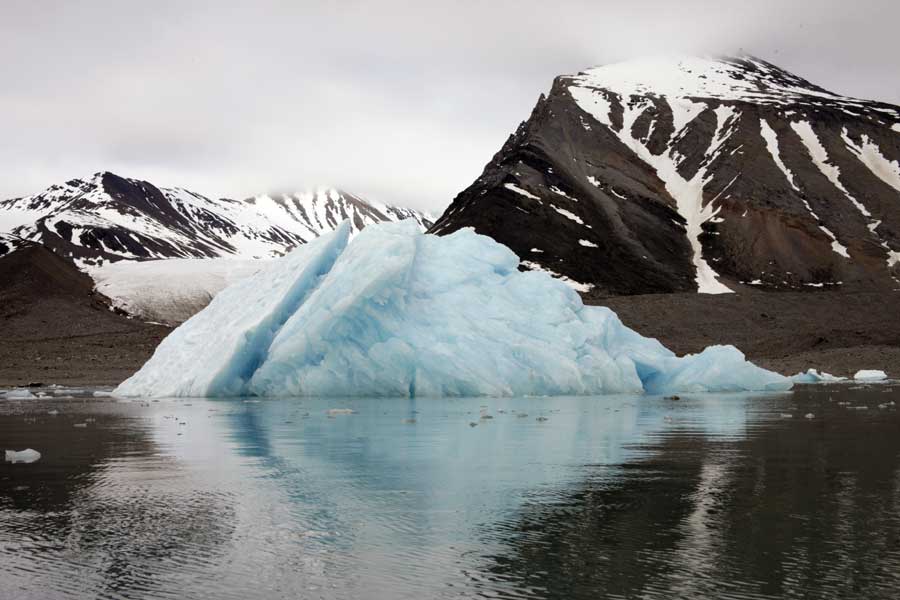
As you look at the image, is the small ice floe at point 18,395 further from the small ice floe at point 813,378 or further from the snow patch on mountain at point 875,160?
the snow patch on mountain at point 875,160

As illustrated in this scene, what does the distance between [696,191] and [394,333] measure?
89479 millimetres

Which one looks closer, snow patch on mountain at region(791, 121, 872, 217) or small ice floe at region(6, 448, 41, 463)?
small ice floe at region(6, 448, 41, 463)

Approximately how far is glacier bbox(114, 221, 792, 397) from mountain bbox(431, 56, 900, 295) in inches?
2107

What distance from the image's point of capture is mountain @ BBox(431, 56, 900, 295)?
3556 inches

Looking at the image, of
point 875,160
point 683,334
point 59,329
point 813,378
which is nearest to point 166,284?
point 59,329

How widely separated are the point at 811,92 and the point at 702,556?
472ft

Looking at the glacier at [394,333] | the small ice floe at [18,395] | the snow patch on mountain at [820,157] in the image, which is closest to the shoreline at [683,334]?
the small ice floe at [18,395]

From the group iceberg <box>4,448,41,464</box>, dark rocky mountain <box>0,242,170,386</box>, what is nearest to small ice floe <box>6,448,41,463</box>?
iceberg <box>4,448,41,464</box>

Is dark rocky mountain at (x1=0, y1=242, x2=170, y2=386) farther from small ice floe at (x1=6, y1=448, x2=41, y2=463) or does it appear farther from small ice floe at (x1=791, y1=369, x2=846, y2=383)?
small ice floe at (x1=791, y1=369, x2=846, y2=383)

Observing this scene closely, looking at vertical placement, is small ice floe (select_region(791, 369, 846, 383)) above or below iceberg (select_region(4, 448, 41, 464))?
above

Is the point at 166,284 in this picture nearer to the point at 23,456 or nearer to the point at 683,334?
the point at 683,334

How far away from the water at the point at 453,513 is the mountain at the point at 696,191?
67.8 meters

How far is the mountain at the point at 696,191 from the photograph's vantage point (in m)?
90.3

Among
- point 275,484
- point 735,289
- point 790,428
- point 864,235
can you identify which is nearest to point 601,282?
point 735,289
